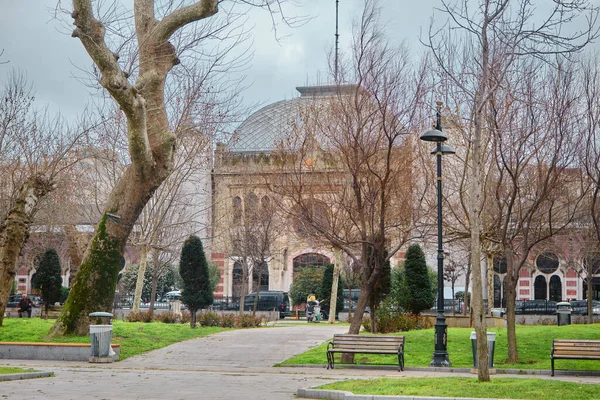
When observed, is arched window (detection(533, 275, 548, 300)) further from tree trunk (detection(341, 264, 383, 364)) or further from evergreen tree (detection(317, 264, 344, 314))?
tree trunk (detection(341, 264, 383, 364))

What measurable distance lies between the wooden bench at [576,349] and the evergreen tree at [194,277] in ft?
48.7

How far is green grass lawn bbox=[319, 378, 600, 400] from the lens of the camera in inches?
468

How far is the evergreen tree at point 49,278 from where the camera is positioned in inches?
1459

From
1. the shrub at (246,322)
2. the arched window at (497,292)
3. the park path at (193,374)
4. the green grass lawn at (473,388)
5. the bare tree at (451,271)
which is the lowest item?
the park path at (193,374)

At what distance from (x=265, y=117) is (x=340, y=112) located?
39.9m

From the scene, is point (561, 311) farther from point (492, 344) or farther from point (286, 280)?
point (286, 280)

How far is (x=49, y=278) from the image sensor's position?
37094 mm

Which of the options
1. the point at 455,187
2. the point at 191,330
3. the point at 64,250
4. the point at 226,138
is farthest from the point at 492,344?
the point at 64,250

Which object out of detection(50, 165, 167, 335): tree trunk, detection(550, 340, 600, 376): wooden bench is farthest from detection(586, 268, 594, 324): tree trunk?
detection(50, 165, 167, 335): tree trunk

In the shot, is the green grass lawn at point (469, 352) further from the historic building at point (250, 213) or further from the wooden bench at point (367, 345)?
the historic building at point (250, 213)

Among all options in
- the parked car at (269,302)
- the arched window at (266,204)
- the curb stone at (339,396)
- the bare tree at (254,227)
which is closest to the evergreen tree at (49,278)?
the bare tree at (254,227)

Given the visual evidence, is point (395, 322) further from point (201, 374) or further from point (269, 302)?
point (269, 302)

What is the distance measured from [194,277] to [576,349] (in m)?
15.7

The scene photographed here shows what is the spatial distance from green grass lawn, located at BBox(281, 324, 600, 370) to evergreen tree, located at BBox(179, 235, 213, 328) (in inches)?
309
